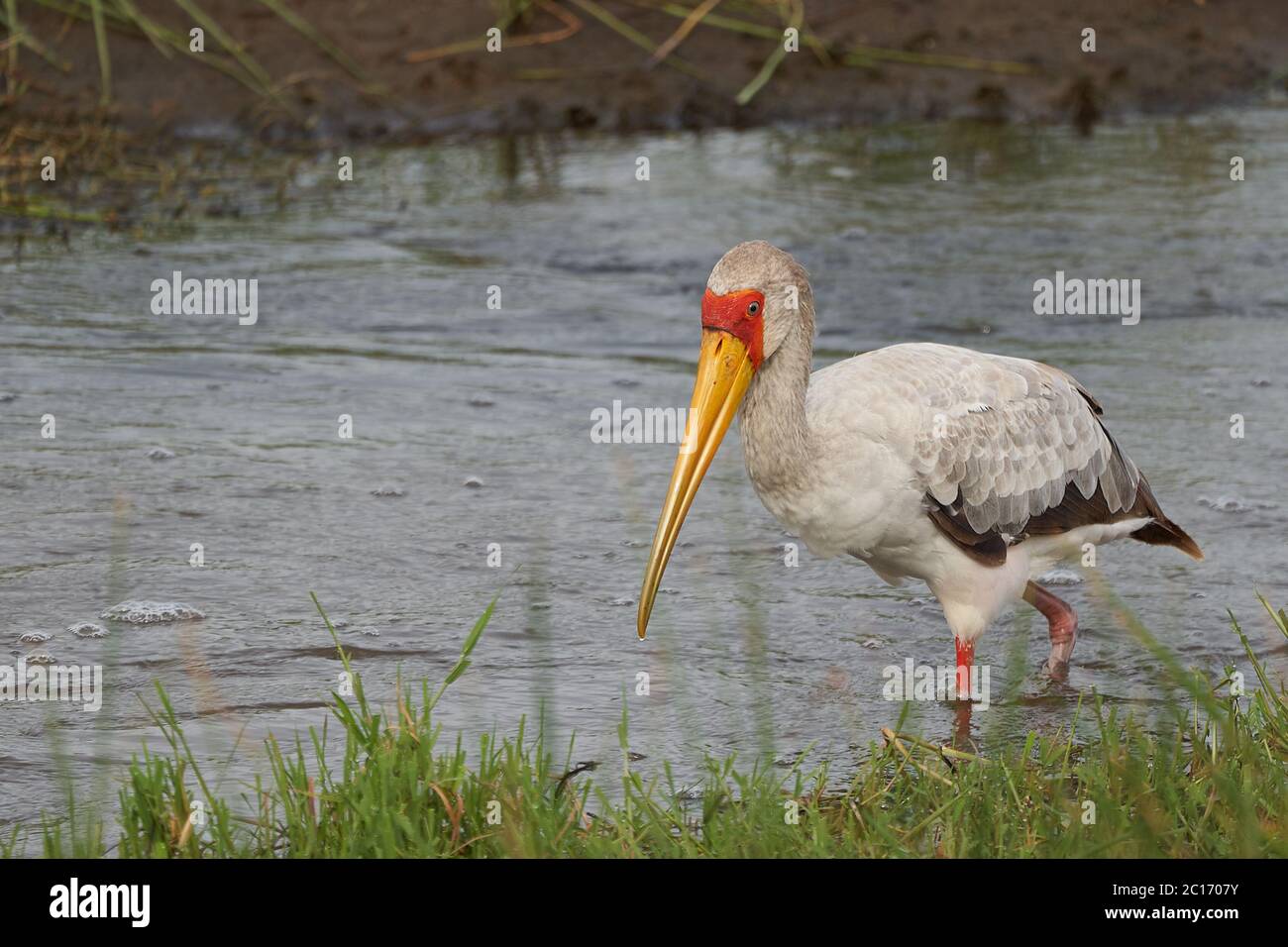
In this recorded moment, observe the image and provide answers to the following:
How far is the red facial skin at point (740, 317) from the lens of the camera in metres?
4.69

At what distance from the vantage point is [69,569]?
571 cm

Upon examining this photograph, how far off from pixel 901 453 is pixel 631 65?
8.78 m

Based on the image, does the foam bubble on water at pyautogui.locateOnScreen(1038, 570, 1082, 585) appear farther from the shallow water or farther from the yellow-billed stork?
the yellow-billed stork

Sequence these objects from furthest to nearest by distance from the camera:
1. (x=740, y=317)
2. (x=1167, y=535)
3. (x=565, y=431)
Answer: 1. (x=565, y=431)
2. (x=1167, y=535)
3. (x=740, y=317)

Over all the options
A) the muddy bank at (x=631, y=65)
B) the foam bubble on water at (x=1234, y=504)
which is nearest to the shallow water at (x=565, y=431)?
the foam bubble on water at (x=1234, y=504)

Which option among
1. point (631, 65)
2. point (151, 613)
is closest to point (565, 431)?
point (151, 613)

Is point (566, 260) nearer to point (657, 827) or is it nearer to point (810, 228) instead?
point (810, 228)

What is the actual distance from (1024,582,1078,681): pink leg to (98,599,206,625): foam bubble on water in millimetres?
2322

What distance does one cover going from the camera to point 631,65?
43.2 ft

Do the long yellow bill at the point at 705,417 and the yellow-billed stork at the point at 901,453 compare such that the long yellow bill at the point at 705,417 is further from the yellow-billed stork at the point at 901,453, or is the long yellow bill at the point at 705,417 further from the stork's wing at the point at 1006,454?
the stork's wing at the point at 1006,454

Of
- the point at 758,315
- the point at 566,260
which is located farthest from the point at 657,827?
the point at 566,260

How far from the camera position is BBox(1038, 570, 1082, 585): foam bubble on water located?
6.16m

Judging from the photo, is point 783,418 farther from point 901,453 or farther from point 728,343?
point 901,453

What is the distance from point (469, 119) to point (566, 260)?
2.85 meters
